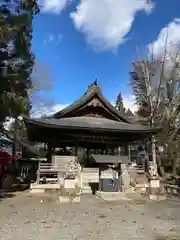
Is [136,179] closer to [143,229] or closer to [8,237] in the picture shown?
[143,229]

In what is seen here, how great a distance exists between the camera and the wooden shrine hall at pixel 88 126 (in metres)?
14.4

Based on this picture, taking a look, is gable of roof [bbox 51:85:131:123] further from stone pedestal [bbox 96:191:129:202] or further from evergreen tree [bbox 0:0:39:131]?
stone pedestal [bbox 96:191:129:202]

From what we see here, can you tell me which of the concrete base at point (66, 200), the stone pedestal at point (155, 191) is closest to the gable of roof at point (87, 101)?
the stone pedestal at point (155, 191)

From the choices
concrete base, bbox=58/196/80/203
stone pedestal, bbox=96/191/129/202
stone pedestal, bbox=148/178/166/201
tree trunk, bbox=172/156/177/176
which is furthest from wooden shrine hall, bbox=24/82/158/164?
tree trunk, bbox=172/156/177/176

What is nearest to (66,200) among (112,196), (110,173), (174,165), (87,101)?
(112,196)

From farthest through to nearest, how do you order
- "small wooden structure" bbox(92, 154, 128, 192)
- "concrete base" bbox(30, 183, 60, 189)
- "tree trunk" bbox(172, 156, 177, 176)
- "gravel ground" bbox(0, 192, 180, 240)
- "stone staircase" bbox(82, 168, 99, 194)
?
"tree trunk" bbox(172, 156, 177, 176)
"stone staircase" bbox(82, 168, 99, 194)
"concrete base" bbox(30, 183, 60, 189)
"small wooden structure" bbox(92, 154, 128, 192)
"gravel ground" bbox(0, 192, 180, 240)

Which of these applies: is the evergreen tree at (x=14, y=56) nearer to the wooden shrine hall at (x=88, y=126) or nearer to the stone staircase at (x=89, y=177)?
the wooden shrine hall at (x=88, y=126)

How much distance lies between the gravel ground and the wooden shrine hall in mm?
4197

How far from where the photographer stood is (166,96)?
2889 cm

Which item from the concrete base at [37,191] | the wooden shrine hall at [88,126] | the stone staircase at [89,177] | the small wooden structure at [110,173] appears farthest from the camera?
the stone staircase at [89,177]

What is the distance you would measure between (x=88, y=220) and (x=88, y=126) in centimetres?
693

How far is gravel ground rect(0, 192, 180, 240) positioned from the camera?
6.20 m

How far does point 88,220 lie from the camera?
7.84 metres

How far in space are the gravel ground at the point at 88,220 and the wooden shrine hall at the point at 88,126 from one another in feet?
13.8
